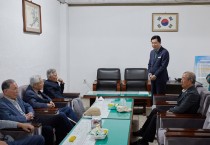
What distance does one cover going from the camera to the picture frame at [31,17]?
4.39 m

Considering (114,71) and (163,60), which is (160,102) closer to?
(163,60)

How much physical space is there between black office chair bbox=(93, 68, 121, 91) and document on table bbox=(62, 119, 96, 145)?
317 centimetres

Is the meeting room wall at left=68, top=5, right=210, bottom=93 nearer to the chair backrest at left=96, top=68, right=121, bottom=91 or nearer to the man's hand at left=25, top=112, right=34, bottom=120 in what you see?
the chair backrest at left=96, top=68, right=121, bottom=91

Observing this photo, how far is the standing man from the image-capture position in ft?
15.8

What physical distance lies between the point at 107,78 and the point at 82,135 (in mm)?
3828

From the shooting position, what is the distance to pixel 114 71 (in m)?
6.47

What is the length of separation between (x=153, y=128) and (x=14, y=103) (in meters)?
1.71

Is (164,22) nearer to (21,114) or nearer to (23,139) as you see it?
(21,114)

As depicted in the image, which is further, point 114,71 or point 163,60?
point 114,71

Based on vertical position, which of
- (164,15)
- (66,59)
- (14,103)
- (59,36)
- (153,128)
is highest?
(164,15)

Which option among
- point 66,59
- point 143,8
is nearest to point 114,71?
point 66,59

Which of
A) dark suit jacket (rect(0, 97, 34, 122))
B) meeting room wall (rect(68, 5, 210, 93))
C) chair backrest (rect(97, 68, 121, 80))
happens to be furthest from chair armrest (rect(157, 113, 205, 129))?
meeting room wall (rect(68, 5, 210, 93))

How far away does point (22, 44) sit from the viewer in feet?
14.3

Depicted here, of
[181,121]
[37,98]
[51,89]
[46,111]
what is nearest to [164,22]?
[51,89]
